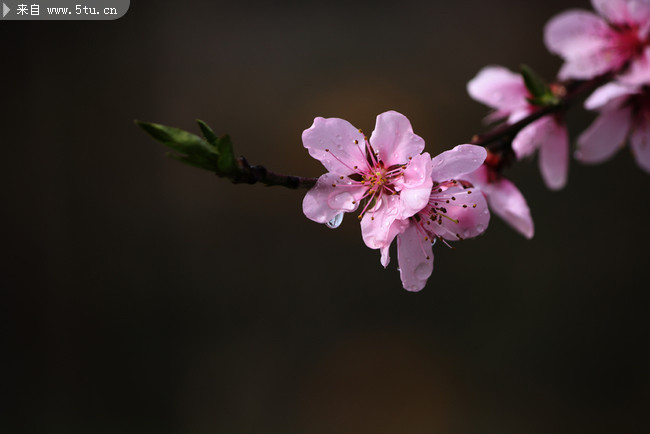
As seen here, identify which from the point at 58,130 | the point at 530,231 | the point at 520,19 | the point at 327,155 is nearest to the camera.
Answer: the point at 327,155

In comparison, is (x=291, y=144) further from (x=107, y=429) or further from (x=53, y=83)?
(x=107, y=429)

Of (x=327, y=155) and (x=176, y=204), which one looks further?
(x=176, y=204)

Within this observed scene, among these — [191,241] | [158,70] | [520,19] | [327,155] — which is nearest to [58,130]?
[158,70]

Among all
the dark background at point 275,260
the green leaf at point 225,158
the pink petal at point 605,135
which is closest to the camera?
the green leaf at point 225,158

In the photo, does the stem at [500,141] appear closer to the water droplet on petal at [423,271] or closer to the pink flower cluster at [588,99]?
the pink flower cluster at [588,99]

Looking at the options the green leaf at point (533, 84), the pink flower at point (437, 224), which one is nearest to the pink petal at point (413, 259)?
the pink flower at point (437, 224)

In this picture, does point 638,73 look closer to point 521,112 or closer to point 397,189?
point 521,112

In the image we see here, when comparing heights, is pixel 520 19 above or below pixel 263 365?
above
